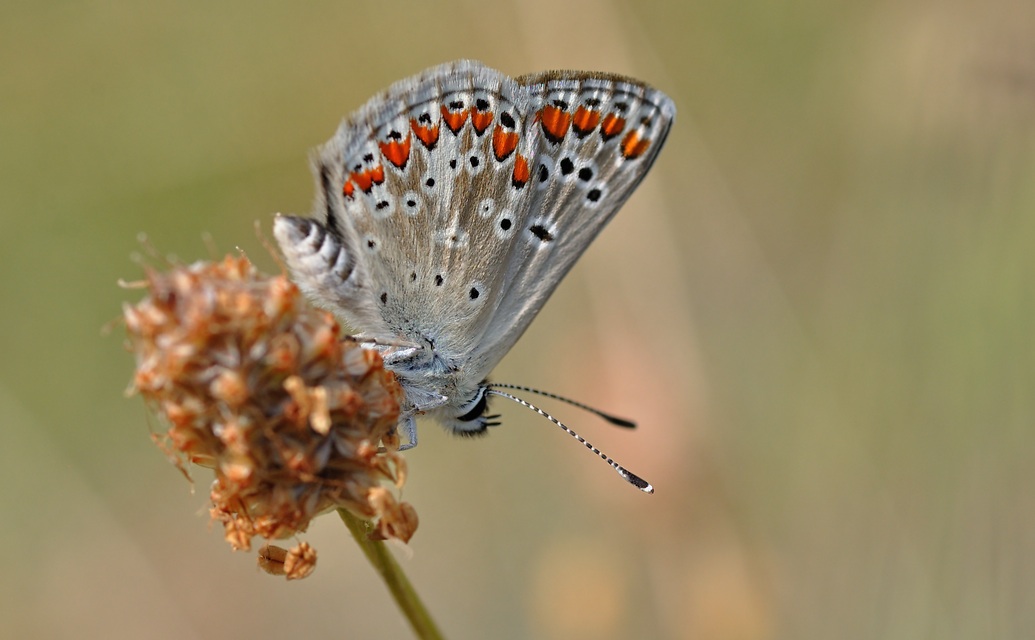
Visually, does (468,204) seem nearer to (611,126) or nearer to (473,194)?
(473,194)

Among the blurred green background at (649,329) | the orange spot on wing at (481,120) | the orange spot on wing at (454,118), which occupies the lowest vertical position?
the blurred green background at (649,329)

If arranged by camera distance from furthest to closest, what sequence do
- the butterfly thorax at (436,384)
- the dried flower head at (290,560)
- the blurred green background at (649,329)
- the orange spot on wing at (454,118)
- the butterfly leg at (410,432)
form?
the blurred green background at (649,329)
the orange spot on wing at (454,118)
the butterfly thorax at (436,384)
the butterfly leg at (410,432)
the dried flower head at (290,560)

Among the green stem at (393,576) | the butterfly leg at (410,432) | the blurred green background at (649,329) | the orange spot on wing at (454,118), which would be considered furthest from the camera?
the blurred green background at (649,329)

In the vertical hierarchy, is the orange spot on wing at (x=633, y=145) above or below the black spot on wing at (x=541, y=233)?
above

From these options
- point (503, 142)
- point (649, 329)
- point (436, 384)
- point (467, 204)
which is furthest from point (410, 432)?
point (649, 329)

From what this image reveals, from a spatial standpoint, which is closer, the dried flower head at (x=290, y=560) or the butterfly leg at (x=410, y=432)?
the dried flower head at (x=290, y=560)

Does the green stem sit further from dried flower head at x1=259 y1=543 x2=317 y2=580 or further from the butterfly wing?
the butterfly wing

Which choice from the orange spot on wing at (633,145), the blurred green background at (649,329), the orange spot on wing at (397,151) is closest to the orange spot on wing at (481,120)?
the orange spot on wing at (397,151)

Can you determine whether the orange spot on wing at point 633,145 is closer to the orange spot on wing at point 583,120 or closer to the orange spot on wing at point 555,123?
the orange spot on wing at point 583,120

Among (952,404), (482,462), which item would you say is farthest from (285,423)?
(482,462)
